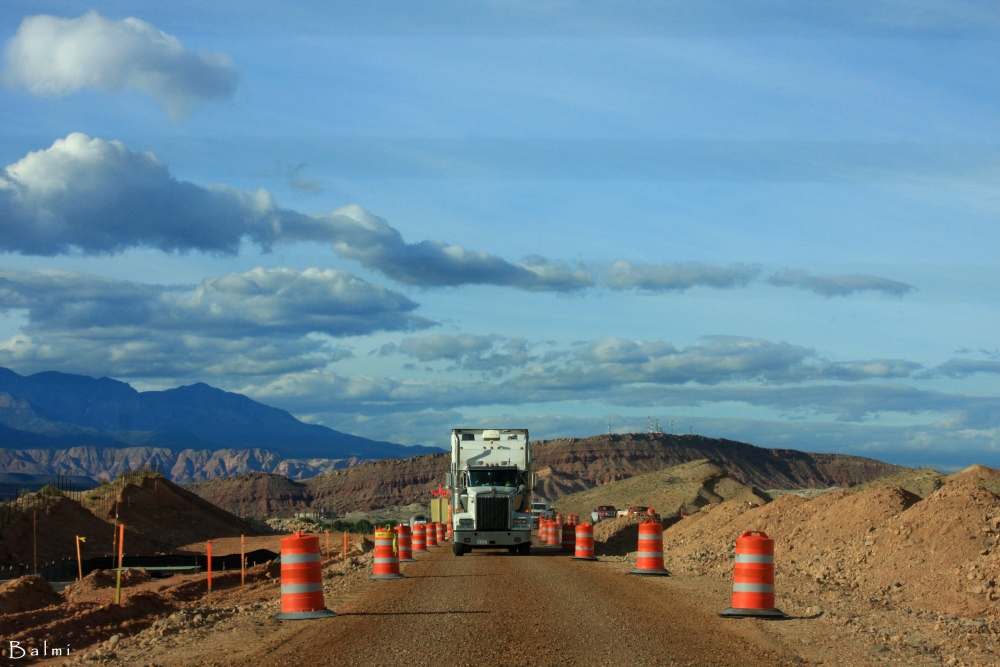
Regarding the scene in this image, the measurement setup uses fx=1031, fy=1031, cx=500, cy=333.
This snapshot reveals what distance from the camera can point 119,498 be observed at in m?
57.7

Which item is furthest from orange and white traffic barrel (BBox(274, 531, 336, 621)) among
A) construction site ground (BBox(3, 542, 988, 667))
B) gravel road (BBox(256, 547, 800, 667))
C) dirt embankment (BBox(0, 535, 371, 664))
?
dirt embankment (BBox(0, 535, 371, 664))

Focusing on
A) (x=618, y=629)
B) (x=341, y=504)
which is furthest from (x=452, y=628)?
(x=341, y=504)

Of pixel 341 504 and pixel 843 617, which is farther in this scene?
pixel 341 504

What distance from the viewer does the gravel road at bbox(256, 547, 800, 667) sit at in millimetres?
11461

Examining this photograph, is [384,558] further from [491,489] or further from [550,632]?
[491,489]

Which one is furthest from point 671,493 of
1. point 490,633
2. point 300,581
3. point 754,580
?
point 490,633

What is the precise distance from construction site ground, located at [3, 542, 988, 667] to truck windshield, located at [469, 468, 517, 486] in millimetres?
13894

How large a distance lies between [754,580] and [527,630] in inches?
142

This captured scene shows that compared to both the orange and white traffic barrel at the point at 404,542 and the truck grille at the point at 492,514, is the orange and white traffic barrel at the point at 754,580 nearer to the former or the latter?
the orange and white traffic barrel at the point at 404,542

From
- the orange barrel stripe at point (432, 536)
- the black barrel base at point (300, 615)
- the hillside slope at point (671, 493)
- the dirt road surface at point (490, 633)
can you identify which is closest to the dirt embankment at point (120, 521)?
the orange barrel stripe at point (432, 536)

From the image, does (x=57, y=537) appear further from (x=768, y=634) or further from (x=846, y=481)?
(x=846, y=481)

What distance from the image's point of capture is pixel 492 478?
34.2 meters

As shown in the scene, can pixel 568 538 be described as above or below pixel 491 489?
below

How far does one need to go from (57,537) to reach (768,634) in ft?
136
